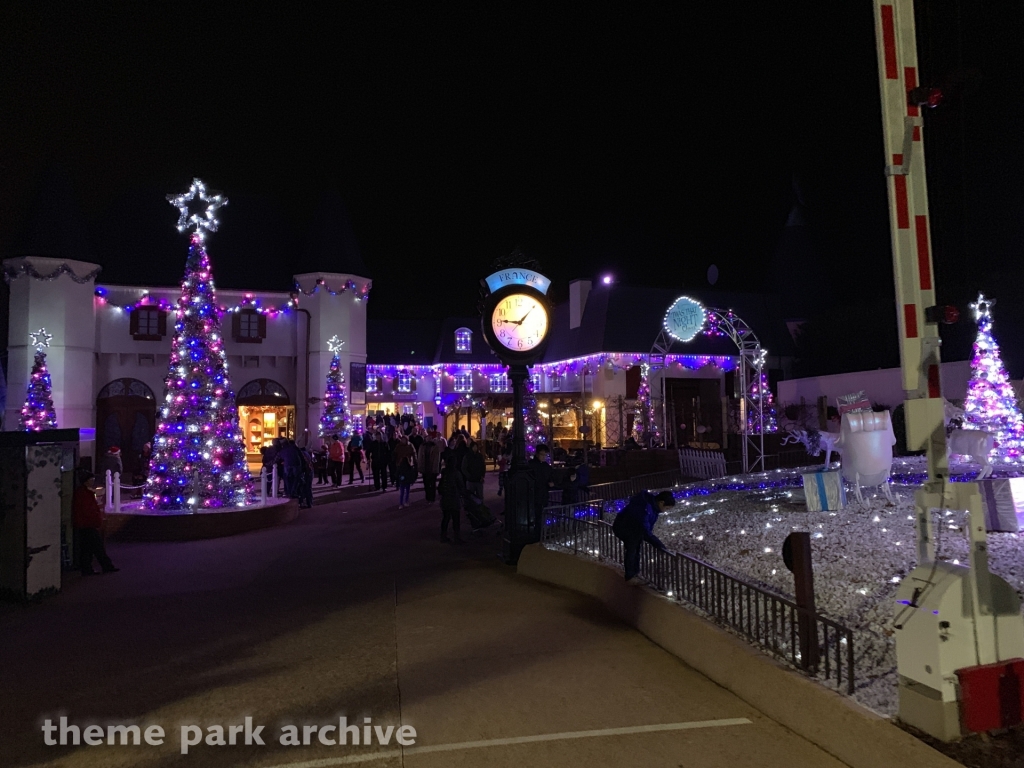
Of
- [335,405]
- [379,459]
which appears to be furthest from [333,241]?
[379,459]

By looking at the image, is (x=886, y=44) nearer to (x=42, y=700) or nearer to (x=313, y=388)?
(x=42, y=700)

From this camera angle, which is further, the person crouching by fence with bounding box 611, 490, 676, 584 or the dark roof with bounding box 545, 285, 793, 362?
the dark roof with bounding box 545, 285, 793, 362

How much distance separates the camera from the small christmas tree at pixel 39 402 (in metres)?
23.5

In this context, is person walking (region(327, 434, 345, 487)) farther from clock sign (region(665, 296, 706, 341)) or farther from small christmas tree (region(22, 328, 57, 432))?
clock sign (region(665, 296, 706, 341))

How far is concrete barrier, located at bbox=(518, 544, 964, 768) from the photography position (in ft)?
13.2

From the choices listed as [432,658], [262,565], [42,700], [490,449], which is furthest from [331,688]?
[490,449]

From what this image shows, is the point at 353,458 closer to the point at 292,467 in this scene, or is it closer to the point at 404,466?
the point at 292,467

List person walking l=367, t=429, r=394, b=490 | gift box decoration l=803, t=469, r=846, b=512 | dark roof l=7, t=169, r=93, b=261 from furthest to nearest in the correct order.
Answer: dark roof l=7, t=169, r=93, b=261, person walking l=367, t=429, r=394, b=490, gift box decoration l=803, t=469, r=846, b=512

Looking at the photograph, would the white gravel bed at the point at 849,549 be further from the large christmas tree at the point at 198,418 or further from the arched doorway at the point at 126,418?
the arched doorway at the point at 126,418

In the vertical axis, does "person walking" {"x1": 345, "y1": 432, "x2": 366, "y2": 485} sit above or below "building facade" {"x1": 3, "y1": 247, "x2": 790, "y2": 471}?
below

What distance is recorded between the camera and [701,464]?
61.0 feet

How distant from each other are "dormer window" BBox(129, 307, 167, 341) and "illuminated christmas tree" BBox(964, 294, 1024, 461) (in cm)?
2916

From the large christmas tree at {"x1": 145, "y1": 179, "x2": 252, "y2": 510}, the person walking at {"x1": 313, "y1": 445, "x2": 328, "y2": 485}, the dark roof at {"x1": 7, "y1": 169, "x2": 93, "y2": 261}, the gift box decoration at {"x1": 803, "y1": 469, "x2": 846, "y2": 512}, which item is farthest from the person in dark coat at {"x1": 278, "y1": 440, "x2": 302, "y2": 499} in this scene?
the dark roof at {"x1": 7, "y1": 169, "x2": 93, "y2": 261}

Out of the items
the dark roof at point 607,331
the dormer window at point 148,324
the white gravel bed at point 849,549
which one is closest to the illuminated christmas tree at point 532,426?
the dark roof at point 607,331
